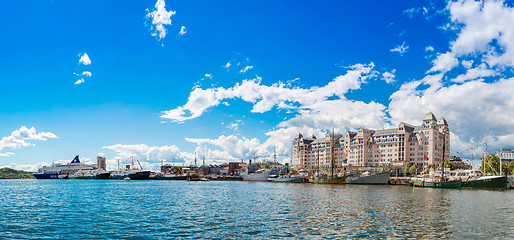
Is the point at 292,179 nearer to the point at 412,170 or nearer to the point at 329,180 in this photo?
the point at 329,180

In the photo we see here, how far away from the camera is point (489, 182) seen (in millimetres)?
106812

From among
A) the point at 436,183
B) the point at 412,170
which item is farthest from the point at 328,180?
the point at 412,170

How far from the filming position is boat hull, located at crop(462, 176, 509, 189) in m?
105

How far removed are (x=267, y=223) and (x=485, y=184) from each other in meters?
101

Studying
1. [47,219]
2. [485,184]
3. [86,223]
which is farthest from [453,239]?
[485,184]

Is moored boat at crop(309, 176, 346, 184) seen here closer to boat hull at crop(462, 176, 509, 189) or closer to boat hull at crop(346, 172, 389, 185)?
boat hull at crop(346, 172, 389, 185)

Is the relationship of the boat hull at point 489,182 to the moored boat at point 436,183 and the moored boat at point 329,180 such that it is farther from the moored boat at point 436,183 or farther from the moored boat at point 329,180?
the moored boat at point 329,180

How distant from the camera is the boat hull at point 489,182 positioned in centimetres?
10519

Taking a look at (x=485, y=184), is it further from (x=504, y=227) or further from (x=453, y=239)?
(x=453, y=239)

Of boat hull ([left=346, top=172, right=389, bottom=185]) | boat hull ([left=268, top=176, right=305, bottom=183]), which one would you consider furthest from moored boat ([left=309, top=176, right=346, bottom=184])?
boat hull ([left=268, top=176, right=305, bottom=183])

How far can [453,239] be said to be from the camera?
2686 cm

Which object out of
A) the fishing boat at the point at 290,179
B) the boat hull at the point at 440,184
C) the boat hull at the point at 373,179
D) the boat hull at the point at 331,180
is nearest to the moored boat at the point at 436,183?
the boat hull at the point at 440,184

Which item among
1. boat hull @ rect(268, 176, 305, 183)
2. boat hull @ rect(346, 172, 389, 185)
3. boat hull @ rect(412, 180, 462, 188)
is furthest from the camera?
boat hull @ rect(268, 176, 305, 183)

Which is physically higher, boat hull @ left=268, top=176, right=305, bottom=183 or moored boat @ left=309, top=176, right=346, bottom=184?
moored boat @ left=309, top=176, right=346, bottom=184
